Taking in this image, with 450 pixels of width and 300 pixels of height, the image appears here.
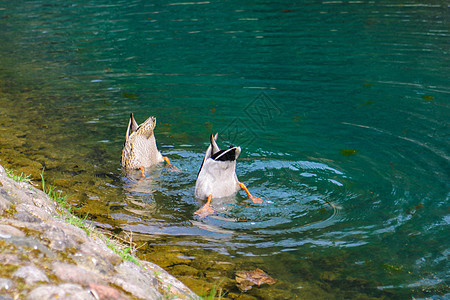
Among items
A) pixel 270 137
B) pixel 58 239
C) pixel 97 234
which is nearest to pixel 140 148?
pixel 270 137

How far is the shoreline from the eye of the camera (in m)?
2.56

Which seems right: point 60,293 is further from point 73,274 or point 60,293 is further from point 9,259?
point 9,259

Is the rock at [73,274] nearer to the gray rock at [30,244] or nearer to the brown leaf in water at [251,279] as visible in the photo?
the gray rock at [30,244]

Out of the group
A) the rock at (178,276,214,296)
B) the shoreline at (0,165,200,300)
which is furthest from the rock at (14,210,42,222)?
the rock at (178,276,214,296)

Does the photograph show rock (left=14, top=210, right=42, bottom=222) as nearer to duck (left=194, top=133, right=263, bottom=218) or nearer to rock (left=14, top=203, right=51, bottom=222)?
rock (left=14, top=203, right=51, bottom=222)

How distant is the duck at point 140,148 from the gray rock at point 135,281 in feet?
12.9

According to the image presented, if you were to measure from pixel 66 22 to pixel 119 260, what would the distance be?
18363mm

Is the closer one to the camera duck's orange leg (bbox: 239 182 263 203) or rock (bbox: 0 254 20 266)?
rock (bbox: 0 254 20 266)

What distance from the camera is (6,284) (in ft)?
8.28

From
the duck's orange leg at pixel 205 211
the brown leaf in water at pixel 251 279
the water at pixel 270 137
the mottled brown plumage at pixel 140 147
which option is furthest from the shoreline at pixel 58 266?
the mottled brown plumage at pixel 140 147

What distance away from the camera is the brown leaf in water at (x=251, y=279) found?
4.04 m

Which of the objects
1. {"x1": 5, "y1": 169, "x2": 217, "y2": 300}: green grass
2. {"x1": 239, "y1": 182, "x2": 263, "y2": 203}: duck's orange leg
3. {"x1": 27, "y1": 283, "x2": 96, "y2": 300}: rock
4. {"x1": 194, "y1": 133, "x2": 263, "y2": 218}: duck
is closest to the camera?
{"x1": 27, "y1": 283, "x2": 96, "y2": 300}: rock

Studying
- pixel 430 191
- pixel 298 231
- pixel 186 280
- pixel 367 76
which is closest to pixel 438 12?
pixel 367 76

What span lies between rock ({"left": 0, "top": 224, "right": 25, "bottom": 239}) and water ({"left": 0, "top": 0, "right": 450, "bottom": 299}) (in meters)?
1.65
